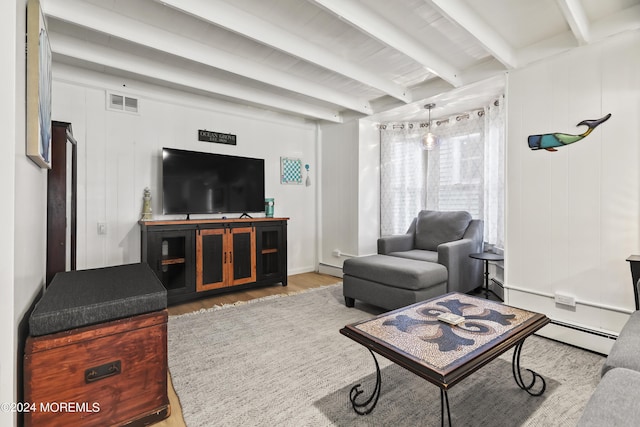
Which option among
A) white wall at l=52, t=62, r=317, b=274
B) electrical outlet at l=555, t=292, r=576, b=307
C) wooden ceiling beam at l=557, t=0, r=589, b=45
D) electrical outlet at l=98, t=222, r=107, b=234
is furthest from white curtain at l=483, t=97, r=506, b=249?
electrical outlet at l=98, t=222, r=107, b=234

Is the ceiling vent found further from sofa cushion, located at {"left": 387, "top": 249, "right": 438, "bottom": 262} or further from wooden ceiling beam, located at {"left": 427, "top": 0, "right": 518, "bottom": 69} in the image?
sofa cushion, located at {"left": 387, "top": 249, "right": 438, "bottom": 262}

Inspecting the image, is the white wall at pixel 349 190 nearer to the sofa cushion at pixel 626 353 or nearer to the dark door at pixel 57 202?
the sofa cushion at pixel 626 353

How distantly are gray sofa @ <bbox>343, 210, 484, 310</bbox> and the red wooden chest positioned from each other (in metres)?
1.94

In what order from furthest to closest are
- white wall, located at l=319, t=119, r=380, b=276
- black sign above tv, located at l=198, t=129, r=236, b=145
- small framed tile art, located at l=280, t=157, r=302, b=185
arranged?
small framed tile art, located at l=280, t=157, r=302, b=185
white wall, located at l=319, t=119, r=380, b=276
black sign above tv, located at l=198, t=129, r=236, b=145

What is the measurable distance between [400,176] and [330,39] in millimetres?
2352

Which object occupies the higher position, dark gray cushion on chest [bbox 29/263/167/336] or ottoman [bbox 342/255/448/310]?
dark gray cushion on chest [bbox 29/263/167/336]

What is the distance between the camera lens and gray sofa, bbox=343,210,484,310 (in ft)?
9.01

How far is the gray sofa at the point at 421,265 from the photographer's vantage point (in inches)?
108

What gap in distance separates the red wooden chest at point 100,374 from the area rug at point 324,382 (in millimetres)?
286

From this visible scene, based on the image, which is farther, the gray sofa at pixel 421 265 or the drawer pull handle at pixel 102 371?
the gray sofa at pixel 421 265

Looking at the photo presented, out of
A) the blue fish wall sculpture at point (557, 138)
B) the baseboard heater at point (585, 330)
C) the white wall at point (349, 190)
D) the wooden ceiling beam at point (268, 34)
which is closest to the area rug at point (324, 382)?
the baseboard heater at point (585, 330)

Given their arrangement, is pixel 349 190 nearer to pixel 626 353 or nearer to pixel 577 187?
pixel 577 187

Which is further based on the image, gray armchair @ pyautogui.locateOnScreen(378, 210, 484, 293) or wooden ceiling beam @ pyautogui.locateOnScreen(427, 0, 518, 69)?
gray armchair @ pyautogui.locateOnScreen(378, 210, 484, 293)

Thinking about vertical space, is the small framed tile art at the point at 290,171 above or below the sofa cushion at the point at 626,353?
above
